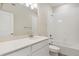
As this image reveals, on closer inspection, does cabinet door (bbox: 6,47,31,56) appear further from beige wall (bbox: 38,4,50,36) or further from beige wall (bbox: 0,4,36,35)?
beige wall (bbox: 38,4,50,36)

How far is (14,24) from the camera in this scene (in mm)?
2006

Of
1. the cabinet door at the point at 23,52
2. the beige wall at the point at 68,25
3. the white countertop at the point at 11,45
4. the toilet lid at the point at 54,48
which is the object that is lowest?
the toilet lid at the point at 54,48

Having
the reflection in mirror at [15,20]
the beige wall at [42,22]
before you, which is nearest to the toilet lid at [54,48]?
the beige wall at [42,22]

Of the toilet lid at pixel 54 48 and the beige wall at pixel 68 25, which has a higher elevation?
the beige wall at pixel 68 25

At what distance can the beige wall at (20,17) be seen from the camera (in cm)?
194

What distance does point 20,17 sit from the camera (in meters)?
2.19

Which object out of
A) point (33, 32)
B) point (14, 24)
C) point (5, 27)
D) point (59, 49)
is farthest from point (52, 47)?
point (5, 27)

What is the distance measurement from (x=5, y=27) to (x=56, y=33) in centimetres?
147

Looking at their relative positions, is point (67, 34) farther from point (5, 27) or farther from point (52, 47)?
point (5, 27)

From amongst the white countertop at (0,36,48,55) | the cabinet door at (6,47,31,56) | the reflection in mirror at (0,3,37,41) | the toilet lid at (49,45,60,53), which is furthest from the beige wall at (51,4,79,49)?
the cabinet door at (6,47,31,56)

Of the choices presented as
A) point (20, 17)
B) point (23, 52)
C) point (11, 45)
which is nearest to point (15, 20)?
point (20, 17)

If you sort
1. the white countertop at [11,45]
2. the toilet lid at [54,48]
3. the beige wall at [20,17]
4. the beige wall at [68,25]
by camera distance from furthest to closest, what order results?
the toilet lid at [54,48]
the beige wall at [68,25]
the beige wall at [20,17]
the white countertop at [11,45]

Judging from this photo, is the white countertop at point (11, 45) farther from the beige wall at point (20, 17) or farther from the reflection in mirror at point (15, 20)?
the beige wall at point (20, 17)

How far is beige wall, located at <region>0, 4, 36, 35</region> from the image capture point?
6.36 feet
